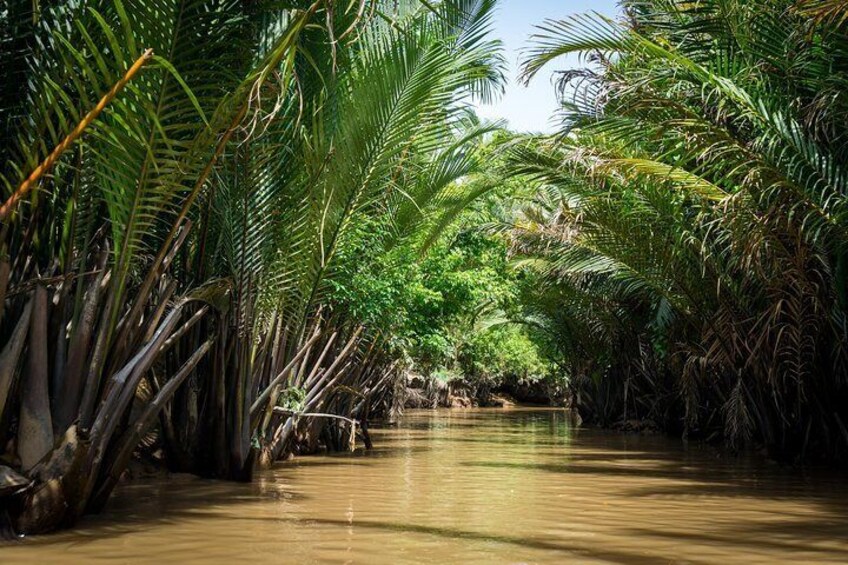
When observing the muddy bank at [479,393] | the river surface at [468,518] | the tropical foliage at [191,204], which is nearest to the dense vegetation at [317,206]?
the tropical foliage at [191,204]

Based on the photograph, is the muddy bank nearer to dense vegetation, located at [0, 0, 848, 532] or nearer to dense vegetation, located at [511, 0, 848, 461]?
dense vegetation, located at [511, 0, 848, 461]

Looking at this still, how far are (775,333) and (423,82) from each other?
4.82 m

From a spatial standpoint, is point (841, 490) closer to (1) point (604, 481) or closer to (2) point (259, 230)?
(1) point (604, 481)

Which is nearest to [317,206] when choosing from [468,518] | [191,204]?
[191,204]

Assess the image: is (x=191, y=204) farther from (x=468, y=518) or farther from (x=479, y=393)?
(x=479, y=393)

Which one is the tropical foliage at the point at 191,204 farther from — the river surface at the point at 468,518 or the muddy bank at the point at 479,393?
the muddy bank at the point at 479,393

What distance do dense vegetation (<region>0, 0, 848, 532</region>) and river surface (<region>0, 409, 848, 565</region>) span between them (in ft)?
1.48

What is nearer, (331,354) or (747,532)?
(747,532)

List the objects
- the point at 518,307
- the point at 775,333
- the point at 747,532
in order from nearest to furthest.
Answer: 1. the point at 747,532
2. the point at 775,333
3. the point at 518,307

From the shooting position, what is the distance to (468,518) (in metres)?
5.73

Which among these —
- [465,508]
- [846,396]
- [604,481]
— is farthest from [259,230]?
[846,396]

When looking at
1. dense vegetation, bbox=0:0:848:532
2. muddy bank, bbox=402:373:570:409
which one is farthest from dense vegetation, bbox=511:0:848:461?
muddy bank, bbox=402:373:570:409

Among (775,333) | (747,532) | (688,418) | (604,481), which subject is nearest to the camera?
(747,532)

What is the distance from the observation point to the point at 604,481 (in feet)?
27.5
